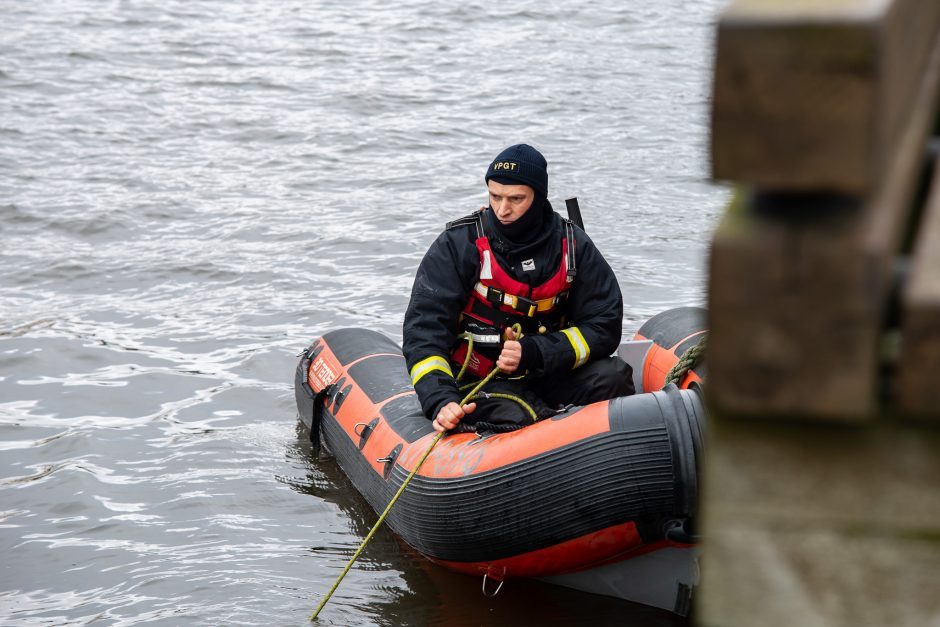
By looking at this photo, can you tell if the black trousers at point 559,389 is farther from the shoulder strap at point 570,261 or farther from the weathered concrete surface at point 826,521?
the weathered concrete surface at point 826,521

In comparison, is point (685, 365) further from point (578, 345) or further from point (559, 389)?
point (559, 389)

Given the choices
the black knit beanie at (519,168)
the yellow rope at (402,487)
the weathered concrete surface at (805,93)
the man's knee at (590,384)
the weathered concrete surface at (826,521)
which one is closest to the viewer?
the weathered concrete surface at (805,93)

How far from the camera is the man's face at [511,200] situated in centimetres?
467

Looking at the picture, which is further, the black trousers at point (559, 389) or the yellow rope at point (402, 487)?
the black trousers at point (559, 389)

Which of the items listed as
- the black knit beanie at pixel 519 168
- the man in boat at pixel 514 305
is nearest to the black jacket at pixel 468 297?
the man in boat at pixel 514 305

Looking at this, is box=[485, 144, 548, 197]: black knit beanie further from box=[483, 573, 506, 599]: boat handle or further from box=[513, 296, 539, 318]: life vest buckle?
box=[483, 573, 506, 599]: boat handle

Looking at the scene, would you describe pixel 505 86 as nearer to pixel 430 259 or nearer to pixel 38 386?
pixel 38 386

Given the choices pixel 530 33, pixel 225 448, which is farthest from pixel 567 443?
pixel 530 33

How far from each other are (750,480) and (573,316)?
3676mm

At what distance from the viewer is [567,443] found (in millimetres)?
4125

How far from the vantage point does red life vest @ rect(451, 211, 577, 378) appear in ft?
15.6

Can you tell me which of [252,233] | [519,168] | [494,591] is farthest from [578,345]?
[252,233]

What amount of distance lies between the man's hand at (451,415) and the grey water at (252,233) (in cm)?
62

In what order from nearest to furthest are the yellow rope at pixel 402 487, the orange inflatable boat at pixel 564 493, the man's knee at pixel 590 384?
the orange inflatable boat at pixel 564 493, the yellow rope at pixel 402 487, the man's knee at pixel 590 384
